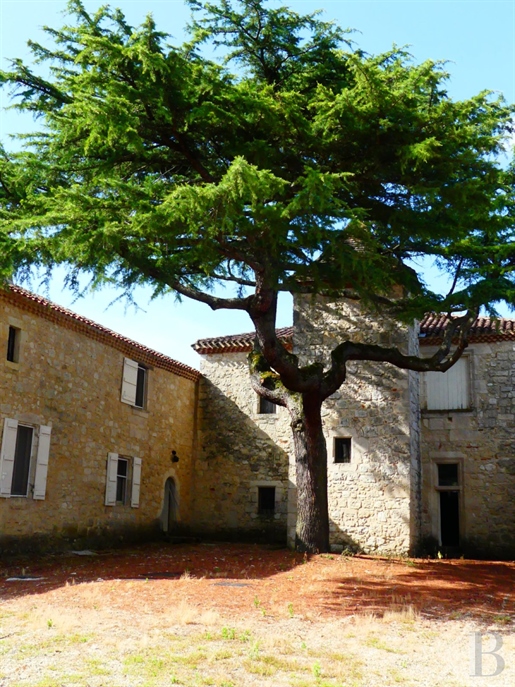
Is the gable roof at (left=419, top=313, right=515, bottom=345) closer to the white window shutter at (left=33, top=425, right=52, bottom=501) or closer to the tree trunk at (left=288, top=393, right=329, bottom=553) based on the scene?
the tree trunk at (left=288, top=393, right=329, bottom=553)

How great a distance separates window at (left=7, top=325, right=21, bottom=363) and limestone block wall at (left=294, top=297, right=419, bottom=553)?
5.83 m

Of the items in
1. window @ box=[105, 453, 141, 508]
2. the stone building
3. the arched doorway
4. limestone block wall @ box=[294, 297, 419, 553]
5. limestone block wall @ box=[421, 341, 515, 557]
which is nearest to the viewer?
limestone block wall @ box=[294, 297, 419, 553]

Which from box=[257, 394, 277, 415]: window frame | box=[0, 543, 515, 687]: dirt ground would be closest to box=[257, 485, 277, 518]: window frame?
box=[257, 394, 277, 415]: window frame

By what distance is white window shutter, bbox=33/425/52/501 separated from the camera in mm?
12523

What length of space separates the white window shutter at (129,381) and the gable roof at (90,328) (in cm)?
22

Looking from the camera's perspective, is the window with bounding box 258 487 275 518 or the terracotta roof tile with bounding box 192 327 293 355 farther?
the terracotta roof tile with bounding box 192 327 293 355

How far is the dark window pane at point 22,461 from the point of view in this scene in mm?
12281

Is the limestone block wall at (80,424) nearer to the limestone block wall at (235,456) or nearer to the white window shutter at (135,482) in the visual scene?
the white window shutter at (135,482)

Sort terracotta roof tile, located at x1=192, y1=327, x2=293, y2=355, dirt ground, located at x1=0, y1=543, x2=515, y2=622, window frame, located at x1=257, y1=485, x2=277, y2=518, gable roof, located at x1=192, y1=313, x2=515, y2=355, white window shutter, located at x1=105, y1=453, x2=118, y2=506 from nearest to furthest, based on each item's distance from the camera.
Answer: dirt ground, located at x1=0, y1=543, x2=515, y2=622
white window shutter, located at x1=105, y1=453, x2=118, y2=506
gable roof, located at x1=192, y1=313, x2=515, y2=355
window frame, located at x1=257, y1=485, x2=277, y2=518
terracotta roof tile, located at x1=192, y1=327, x2=293, y2=355

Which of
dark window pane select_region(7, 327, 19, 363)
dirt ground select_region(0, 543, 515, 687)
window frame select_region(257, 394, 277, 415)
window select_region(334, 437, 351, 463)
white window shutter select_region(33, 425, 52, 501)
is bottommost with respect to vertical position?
dirt ground select_region(0, 543, 515, 687)

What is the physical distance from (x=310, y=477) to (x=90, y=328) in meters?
5.67

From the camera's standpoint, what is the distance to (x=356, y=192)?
9906 millimetres

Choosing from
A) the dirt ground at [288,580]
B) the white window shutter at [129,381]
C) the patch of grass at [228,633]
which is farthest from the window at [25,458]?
the patch of grass at [228,633]

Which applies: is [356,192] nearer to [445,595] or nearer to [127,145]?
[127,145]
